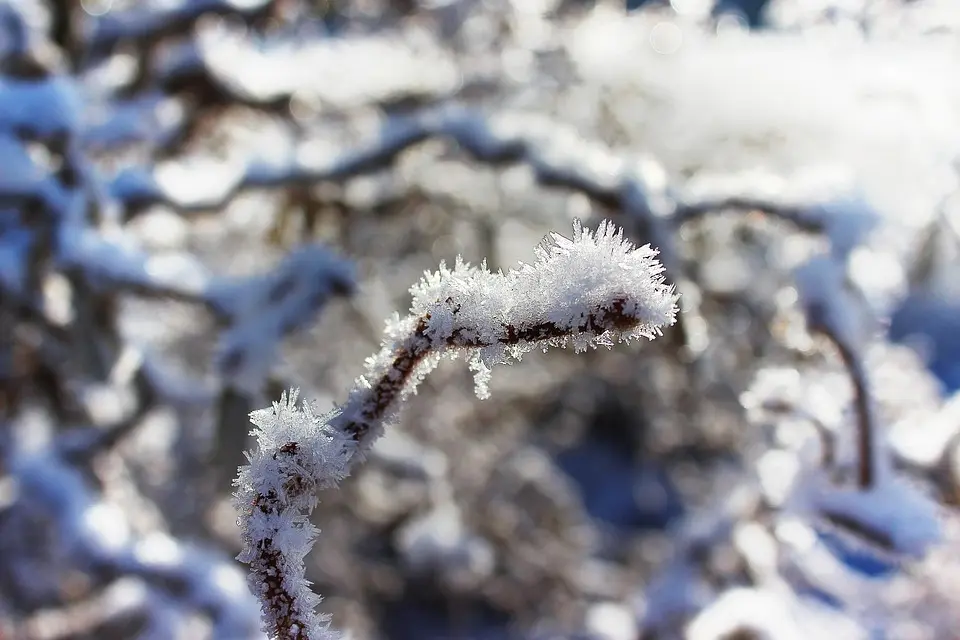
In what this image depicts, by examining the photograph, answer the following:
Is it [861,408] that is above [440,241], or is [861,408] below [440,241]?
below

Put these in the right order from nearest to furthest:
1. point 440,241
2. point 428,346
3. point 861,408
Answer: point 428,346
point 861,408
point 440,241

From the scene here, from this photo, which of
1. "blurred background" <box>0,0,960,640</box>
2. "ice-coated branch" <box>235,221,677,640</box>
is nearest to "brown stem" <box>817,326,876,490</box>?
"blurred background" <box>0,0,960,640</box>

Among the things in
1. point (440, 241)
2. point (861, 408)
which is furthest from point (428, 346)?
point (440, 241)

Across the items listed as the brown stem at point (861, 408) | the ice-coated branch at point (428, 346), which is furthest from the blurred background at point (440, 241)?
the ice-coated branch at point (428, 346)

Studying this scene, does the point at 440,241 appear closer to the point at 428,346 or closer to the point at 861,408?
the point at 861,408

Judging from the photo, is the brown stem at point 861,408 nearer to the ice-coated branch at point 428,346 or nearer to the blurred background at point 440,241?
the blurred background at point 440,241

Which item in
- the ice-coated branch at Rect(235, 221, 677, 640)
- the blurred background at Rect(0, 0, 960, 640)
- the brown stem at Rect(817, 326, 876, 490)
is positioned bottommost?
the ice-coated branch at Rect(235, 221, 677, 640)

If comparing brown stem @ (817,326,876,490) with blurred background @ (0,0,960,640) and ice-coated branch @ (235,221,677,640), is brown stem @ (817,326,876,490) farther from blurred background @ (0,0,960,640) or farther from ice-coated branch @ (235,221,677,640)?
ice-coated branch @ (235,221,677,640)
